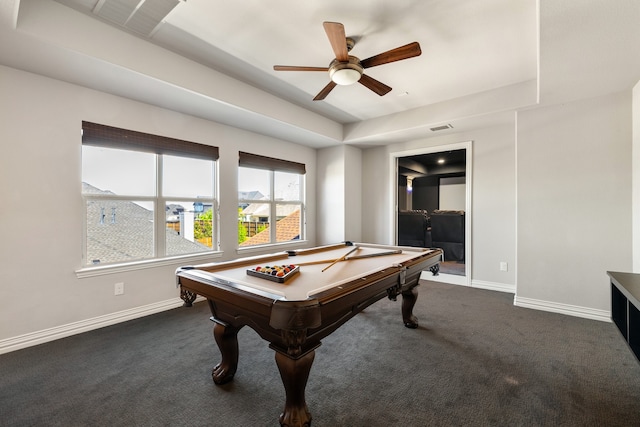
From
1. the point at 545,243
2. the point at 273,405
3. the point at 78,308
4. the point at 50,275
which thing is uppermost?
the point at 545,243

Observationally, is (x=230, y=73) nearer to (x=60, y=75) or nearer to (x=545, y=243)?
(x=60, y=75)

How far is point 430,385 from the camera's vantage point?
5.96 feet

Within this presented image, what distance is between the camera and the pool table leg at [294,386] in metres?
1.37

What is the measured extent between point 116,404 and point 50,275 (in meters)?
1.62

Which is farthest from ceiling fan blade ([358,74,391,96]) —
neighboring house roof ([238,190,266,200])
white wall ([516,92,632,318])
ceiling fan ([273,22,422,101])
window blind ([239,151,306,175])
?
neighboring house roof ([238,190,266,200])

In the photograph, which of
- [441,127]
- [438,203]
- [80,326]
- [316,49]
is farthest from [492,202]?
[80,326]

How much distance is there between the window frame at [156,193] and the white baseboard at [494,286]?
3.76 m

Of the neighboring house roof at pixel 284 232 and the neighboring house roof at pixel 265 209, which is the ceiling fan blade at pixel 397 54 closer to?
the neighboring house roof at pixel 265 209

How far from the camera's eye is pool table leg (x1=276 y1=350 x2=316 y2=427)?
4.50ft

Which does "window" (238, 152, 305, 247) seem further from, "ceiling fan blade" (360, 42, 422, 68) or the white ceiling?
"ceiling fan blade" (360, 42, 422, 68)

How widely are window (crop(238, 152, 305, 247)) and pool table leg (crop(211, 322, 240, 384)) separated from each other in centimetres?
229

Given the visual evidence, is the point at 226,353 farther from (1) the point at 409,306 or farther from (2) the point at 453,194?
(2) the point at 453,194

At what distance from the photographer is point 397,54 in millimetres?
2100

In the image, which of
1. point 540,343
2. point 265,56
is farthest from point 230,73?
point 540,343
